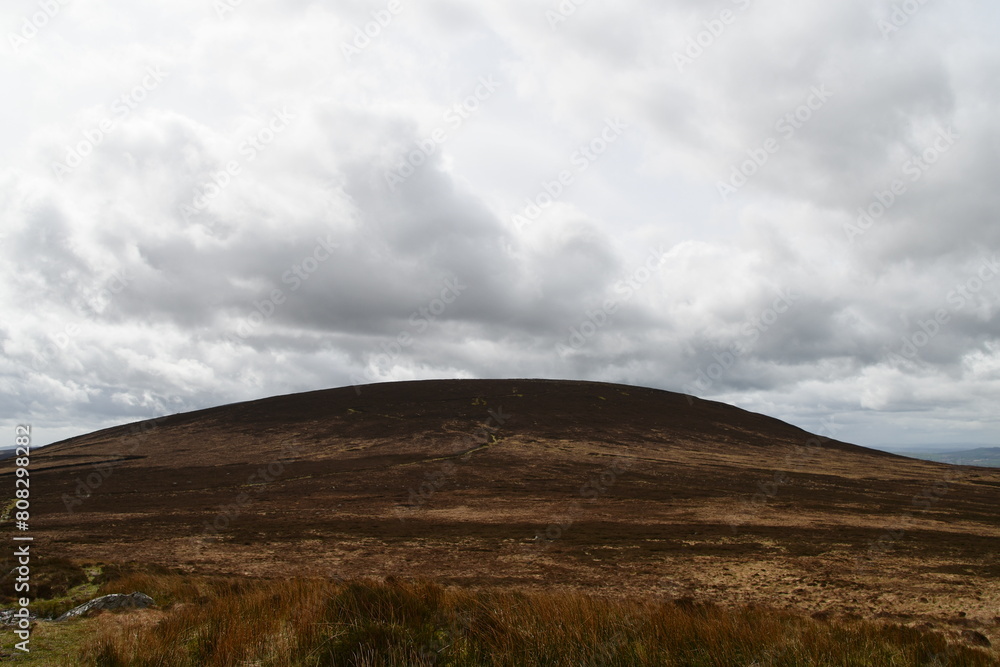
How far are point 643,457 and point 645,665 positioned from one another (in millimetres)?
71377

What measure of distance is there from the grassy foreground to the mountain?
13.0 metres

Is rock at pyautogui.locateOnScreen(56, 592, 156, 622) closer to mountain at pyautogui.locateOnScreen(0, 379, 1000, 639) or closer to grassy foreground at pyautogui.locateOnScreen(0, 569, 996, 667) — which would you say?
grassy foreground at pyautogui.locateOnScreen(0, 569, 996, 667)

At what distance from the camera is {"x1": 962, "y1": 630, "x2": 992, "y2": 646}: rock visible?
1278 centimetres

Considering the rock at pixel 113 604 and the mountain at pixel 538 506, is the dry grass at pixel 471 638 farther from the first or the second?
the mountain at pixel 538 506

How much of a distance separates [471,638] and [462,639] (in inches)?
6.6

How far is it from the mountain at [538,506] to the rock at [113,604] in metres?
9.15

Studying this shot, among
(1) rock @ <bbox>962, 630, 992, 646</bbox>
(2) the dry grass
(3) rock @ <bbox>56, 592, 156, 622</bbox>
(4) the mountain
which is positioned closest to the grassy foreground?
(2) the dry grass

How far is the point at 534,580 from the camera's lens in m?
21.4

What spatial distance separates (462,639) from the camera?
6.57m

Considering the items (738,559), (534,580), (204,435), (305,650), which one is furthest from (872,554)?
(204,435)

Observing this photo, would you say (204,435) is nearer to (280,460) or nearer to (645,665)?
(280,460)

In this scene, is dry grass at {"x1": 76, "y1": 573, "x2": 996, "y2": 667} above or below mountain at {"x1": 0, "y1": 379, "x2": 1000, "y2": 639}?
above

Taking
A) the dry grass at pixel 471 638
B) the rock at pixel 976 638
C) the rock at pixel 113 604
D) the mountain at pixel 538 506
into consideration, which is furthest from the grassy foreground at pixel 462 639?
the mountain at pixel 538 506

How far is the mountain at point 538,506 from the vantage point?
22312mm
